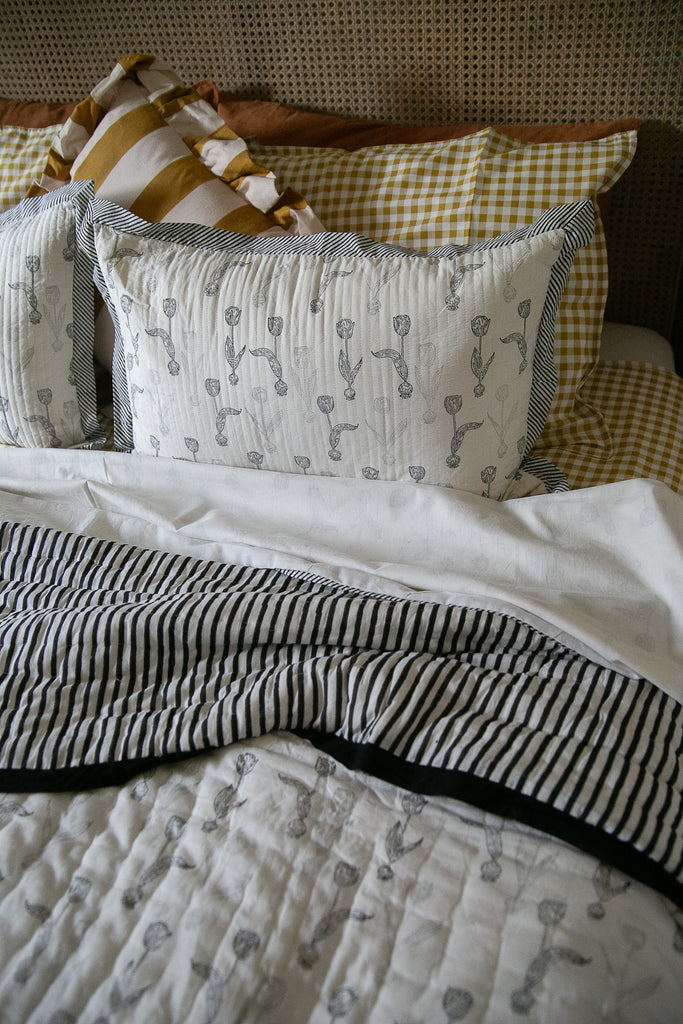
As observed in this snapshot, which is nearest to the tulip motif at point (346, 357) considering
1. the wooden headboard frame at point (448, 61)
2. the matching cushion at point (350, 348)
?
the matching cushion at point (350, 348)

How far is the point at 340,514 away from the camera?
1025 mm

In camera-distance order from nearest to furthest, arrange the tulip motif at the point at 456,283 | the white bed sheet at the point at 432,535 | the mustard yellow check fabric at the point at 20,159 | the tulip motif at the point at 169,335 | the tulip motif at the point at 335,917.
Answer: the tulip motif at the point at 335,917 → the white bed sheet at the point at 432,535 → the tulip motif at the point at 456,283 → the tulip motif at the point at 169,335 → the mustard yellow check fabric at the point at 20,159

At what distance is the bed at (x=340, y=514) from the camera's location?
24.3 inches

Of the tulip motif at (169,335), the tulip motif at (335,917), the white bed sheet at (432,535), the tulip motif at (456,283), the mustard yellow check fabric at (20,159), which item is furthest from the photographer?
the mustard yellow check fabric at (20,159)

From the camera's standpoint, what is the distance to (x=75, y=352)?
4.09ft

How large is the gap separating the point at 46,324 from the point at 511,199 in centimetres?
76

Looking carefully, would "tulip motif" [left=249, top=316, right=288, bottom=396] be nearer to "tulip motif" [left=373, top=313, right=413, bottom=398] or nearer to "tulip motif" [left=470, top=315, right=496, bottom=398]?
"tulip motif" [left=373, top=313, right=413, bottom=398]

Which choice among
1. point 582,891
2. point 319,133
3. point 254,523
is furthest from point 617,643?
point 319,133

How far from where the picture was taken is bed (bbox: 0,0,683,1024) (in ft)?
2.02

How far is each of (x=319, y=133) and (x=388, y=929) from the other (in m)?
1.30

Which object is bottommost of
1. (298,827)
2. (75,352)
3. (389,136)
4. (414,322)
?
Answer: (298,827)

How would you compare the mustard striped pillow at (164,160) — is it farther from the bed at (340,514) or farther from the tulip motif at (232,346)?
the tulip motif at (232,346)

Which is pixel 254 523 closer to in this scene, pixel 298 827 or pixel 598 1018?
pixel 298 827

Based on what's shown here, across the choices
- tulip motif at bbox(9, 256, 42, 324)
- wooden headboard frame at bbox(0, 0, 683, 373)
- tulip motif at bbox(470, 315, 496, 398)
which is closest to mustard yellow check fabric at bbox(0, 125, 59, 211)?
wooden headboard frame at bbox(0, 0, 683, 373)
